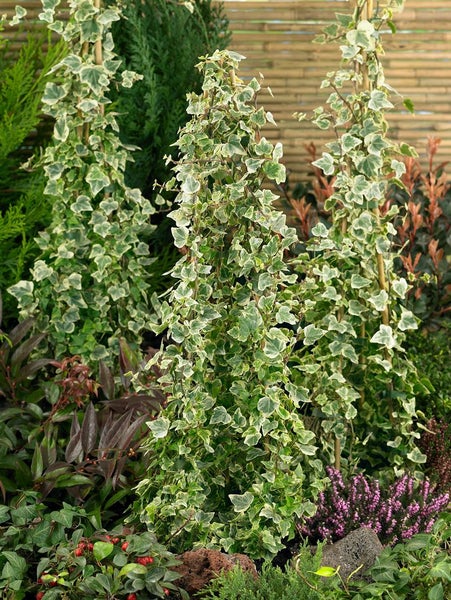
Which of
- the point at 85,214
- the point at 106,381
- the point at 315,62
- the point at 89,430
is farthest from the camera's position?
the point at 315,62

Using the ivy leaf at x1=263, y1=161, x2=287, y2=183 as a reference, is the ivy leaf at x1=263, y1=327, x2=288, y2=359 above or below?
below

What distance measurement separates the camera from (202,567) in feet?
7.46

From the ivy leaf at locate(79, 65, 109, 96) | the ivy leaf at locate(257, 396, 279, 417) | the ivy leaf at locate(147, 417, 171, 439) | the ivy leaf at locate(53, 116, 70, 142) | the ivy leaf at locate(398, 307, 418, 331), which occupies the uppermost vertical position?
the ivy leaf at locate(79, 65, 109, 96)

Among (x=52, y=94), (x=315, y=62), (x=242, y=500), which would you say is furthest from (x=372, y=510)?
(x=315, y=62)

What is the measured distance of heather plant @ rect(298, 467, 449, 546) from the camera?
2.69m

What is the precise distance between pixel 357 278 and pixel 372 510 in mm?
717

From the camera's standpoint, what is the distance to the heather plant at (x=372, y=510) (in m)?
2.69

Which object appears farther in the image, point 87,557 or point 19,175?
point 19,175

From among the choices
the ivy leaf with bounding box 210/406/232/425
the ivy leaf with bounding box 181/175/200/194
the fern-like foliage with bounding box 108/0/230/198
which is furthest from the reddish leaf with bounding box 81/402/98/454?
the fern-like foliage with bounding box 108/0/230/198

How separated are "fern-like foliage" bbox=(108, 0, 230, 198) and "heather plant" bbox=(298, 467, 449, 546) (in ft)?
5.61

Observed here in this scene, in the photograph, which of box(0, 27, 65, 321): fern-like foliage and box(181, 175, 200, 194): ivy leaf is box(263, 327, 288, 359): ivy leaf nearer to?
box(181, 175, 200, 194): ivy leaf

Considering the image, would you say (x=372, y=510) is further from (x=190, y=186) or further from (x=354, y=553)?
(x=190, y=186)

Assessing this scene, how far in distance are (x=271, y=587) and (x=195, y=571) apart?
0.23 m

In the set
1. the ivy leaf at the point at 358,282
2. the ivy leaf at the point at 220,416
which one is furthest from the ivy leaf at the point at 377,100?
the ivy leaf at the point at 220,416
